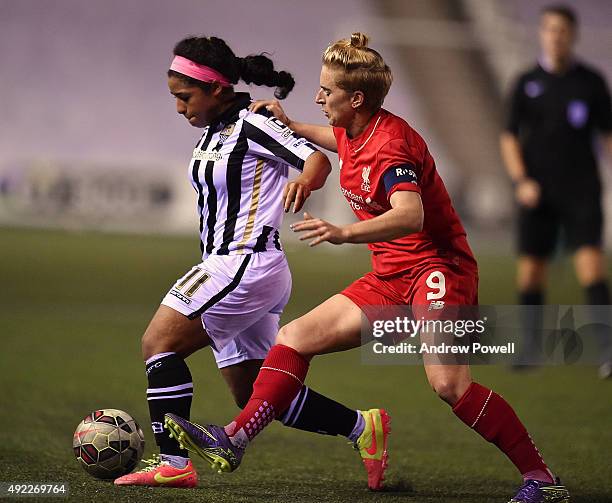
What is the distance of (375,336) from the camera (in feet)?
14.9

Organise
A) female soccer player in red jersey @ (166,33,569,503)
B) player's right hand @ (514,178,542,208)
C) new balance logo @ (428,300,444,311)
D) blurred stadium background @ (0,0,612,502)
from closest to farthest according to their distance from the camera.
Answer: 1. female soccer player in red jersey @ (166,33,569,503)
2. new balance logo @ (428,300,444,311)
3. blurred stadium background @ (0,0,612,502)
4. player's right hand @ (514,178,542,208)

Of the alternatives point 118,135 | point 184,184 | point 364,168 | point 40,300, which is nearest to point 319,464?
point 364,168

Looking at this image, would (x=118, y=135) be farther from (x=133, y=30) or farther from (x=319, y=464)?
(x=319, y=464)

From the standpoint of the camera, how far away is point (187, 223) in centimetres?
2430

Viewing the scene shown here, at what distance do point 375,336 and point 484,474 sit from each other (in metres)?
1.20

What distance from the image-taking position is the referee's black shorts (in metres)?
8.28

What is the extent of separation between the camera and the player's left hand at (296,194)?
4.28 meters

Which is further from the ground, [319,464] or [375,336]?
[375,336]

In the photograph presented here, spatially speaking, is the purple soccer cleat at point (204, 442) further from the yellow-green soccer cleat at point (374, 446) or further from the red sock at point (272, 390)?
the yellow-green soccer cleat at point (374, 446)

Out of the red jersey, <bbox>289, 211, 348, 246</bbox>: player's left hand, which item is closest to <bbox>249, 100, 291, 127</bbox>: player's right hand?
the red jersey

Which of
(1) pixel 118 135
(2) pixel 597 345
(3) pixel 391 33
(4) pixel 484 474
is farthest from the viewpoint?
(1) pixel 118 135

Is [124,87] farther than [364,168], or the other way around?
[124,87]

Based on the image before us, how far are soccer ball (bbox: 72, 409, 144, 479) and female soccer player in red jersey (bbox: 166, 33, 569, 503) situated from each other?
20.4 inches

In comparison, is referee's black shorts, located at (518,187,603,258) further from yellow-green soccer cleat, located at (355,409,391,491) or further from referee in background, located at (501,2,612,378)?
yellow-green soccer cleat, located at (355,409,391,491)
